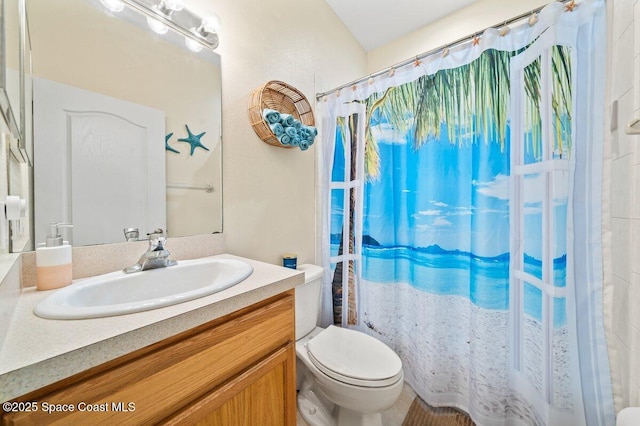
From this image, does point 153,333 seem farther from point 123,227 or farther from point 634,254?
point 634,254

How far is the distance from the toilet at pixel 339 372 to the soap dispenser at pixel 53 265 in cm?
90

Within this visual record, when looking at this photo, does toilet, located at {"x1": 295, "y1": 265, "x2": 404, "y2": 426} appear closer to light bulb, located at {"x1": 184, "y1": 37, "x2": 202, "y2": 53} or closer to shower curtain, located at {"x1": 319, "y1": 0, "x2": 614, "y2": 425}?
shower curtain, located at {"x1": 319, "y1": 0, "x2": 614, "y2": 425}

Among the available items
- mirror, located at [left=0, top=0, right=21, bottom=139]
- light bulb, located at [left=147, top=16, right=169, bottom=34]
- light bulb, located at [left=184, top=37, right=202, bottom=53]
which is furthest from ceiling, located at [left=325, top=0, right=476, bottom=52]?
mirror, located at [left=0, top=0, right=21, bottom=139]

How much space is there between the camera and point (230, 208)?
128 cm

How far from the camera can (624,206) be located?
88 centimetres

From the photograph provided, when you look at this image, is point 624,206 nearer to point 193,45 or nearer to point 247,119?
point 247,119

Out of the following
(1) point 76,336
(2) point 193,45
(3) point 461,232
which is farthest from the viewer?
(3) point 461,232

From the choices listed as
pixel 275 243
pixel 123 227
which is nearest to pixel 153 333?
pixel 123 227

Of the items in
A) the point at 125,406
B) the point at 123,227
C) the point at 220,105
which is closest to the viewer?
the point at 125,406

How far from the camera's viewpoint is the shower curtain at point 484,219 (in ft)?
3.22

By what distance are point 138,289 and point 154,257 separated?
12 cm

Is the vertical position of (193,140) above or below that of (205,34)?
below

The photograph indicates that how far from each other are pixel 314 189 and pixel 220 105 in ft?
2.60

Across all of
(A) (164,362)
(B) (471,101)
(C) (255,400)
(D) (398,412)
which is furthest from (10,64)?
(D) (398,412)
